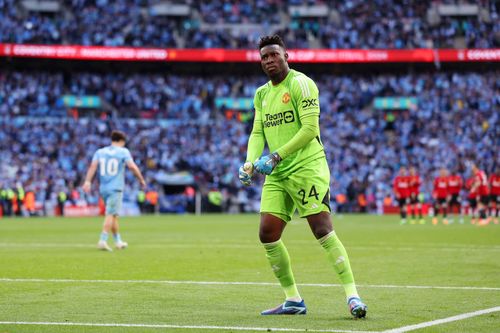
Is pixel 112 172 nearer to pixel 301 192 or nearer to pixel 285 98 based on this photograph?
pixel 285 98

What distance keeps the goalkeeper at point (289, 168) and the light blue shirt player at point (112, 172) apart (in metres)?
10.5

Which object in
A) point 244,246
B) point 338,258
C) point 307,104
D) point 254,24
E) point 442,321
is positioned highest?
point 254,24

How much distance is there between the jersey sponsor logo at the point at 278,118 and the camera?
29.3 feet

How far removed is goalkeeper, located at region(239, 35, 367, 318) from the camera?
8648mm

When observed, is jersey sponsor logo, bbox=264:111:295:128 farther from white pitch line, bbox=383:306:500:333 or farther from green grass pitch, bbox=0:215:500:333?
white pitch line, bbox=383:306:500:333

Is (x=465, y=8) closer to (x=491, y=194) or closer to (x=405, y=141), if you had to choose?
(x=405, y=141)

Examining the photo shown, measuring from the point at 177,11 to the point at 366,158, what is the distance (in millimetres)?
16491

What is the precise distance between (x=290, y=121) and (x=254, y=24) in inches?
2061

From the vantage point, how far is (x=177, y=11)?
6019 cm

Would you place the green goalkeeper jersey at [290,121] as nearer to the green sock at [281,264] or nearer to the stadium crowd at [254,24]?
the green sock at [281,264]

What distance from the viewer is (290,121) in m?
8.93

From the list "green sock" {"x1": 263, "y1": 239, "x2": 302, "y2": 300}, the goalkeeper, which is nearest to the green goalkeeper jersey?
the goalkeeper

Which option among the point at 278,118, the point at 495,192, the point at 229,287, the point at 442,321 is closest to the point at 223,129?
the point at 495,192

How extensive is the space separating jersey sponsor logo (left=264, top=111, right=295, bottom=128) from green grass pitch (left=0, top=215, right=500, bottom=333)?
6.21 feet
